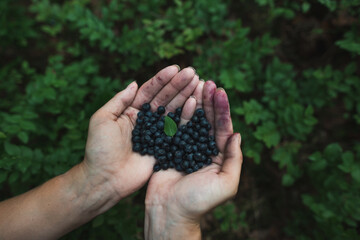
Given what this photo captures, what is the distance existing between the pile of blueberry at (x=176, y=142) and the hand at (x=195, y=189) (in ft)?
0.23

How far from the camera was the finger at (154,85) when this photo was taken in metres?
2.19

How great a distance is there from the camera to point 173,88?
88.9 inches

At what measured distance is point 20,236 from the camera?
6.37 ft

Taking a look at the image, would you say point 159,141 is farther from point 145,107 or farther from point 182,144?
point 145,107

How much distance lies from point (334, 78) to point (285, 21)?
4.81 feet

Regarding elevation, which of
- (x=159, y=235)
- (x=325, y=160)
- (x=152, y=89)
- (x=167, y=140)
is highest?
(x=152, y=89)

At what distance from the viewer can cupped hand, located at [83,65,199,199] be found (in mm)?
1933

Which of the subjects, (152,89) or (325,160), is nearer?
(152,89)

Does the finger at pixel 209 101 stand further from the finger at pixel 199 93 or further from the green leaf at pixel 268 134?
the green leaf at pixel 268 134

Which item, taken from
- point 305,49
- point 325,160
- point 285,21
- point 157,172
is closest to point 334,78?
point 325,160

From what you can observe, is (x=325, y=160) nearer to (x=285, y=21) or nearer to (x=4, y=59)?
(x=285, y=21)

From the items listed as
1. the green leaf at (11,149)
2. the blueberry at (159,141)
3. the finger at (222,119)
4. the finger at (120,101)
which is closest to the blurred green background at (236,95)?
the green leaf at (11,149)

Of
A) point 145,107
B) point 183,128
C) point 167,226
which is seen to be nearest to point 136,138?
point 145,107

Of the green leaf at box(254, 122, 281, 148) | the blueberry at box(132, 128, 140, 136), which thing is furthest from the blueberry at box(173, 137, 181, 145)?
the green leaf at box(254, 122, 281, 148)
